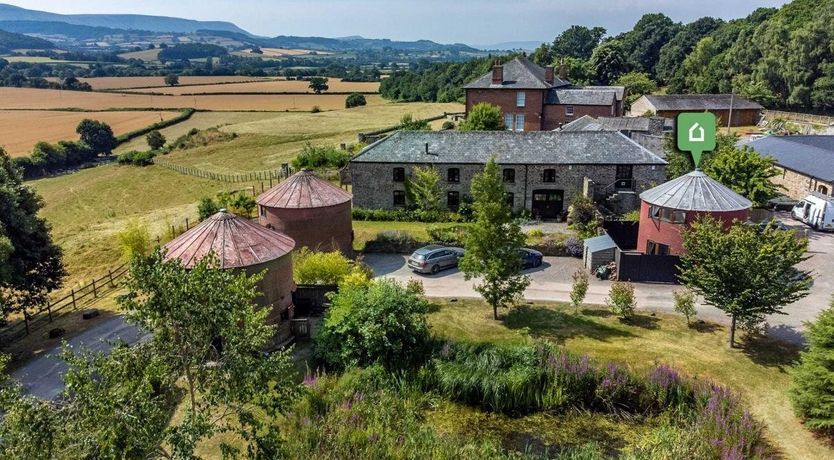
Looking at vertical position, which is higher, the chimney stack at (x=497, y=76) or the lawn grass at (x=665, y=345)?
the chimney stack at (x=497, y=76)

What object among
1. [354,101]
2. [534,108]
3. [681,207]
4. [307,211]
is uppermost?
[354,101]

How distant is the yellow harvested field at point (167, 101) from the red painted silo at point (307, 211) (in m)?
86.0

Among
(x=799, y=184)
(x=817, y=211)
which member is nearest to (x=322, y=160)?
(x=817, y=211)

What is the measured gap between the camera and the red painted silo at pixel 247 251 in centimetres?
2397

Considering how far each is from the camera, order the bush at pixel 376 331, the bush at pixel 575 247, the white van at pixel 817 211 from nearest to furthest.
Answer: the bush at pixel 376 331 < the bush at pixel 575 247 < the white van at pixel 817 211

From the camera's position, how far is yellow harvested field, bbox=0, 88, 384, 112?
4653 inches

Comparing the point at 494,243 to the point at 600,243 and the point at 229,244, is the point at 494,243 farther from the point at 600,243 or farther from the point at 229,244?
the point at 229,244

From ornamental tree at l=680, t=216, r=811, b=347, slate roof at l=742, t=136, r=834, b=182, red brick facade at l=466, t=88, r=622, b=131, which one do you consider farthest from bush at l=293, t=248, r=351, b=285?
red brick facade at l=466, t=88, r=622, b=131

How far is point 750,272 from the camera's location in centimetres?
2212

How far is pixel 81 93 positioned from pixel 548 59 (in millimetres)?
117603

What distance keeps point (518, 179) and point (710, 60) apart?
8719 centimetres

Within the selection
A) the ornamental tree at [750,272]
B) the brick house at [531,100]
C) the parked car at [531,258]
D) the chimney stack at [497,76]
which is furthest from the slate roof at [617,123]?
the ornamental tree at [750,272]

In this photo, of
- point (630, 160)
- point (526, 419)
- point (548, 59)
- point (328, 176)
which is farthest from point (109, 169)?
point (548, 59)

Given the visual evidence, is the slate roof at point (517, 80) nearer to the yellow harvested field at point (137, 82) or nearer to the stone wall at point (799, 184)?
the stone wall at point (799, 184)
